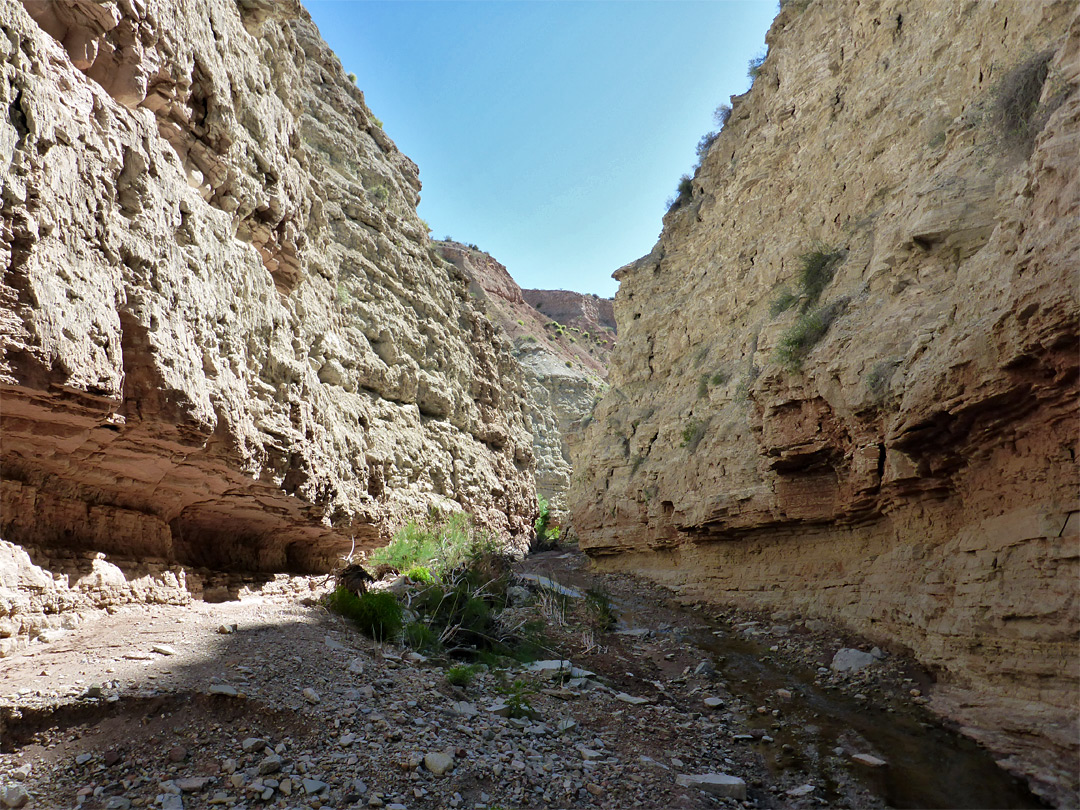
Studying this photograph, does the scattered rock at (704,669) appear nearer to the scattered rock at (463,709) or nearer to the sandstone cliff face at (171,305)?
the scattered rock at (463,709)

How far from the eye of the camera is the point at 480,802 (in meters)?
4.19

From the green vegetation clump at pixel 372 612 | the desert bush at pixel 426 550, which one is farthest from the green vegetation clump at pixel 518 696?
the desert bush at pixel 426 550

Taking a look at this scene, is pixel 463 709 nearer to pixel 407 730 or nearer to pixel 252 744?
pixel 407 730

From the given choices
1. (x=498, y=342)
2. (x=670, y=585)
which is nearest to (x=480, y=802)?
Result: (x=670, y=585)

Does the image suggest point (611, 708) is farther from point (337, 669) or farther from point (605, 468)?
point (605, 468)

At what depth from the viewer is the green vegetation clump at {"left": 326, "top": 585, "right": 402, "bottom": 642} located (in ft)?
27.2

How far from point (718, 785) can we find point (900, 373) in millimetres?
5302

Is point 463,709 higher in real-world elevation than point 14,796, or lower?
lower

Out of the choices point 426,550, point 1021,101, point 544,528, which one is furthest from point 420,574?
point 544,528

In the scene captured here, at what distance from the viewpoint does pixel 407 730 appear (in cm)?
504

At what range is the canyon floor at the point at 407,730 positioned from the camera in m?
3.96

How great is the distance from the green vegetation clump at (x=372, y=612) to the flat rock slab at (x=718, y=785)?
4.59m

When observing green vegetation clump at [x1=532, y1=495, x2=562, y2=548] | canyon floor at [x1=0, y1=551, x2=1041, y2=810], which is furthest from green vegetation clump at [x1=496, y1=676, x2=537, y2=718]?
green vegetation clump at [x1=532, y1=495, x2=562, y2=548]

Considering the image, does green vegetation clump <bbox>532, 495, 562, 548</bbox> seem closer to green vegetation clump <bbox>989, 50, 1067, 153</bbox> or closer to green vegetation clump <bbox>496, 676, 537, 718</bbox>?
green vegetation clump <bbox>496, 676, 537, 718</bbox>
